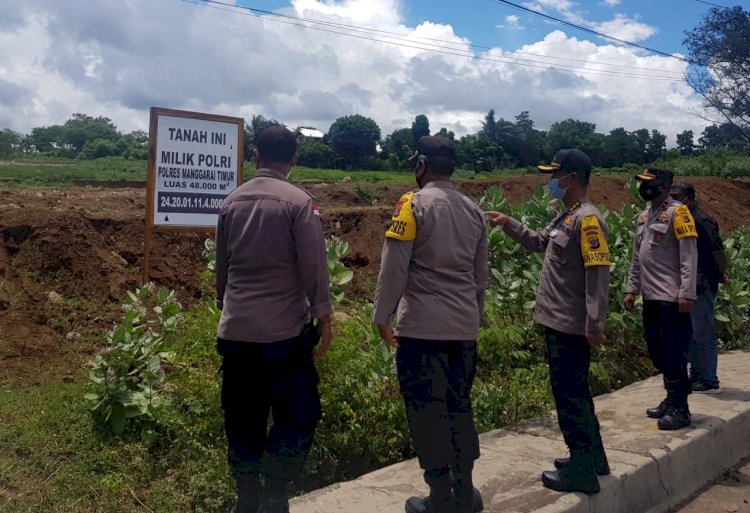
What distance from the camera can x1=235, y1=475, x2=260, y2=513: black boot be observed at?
3270 mm

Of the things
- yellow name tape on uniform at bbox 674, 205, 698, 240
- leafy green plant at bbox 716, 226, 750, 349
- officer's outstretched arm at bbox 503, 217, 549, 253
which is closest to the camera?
officer's outstretched arm at bbox 503, 217, 549, 253

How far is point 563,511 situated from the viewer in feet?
11.7

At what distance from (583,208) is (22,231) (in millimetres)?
6049

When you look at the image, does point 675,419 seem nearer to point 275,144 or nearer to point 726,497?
point 726,497

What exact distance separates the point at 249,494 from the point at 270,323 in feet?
2.54

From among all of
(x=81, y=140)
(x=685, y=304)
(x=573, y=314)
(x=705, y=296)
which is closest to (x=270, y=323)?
(x=573, y=314)

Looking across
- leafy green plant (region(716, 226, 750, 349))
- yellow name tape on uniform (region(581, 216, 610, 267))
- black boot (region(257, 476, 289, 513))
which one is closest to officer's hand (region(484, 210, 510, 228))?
yellow name tape on uniform (region(581, 216, 610, 267))

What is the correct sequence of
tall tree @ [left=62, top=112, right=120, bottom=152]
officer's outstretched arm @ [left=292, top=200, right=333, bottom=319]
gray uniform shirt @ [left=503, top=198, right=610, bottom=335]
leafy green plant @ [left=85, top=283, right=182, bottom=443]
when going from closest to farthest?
officer's outstretched arm @ [left=292, top=200, right=333, bottom=319], gray uniform shirt @ [left=503, top=198, right=610, bottom=335], leafy green plant @ [left=85, top=283, right=182, bottom=443], tall tree @ [left=62, top=112, right=120, bottom=152]

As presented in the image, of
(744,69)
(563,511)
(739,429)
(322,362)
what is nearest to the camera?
(563,511)

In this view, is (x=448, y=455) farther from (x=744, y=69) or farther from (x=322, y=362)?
(x=744, y=69)

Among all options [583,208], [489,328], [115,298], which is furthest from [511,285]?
[115,298]

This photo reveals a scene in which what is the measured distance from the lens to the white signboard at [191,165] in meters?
5.34

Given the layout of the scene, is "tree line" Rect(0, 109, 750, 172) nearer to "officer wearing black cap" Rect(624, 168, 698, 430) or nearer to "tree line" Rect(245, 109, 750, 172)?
"tree line" Rect(245, 109, 750, 172)

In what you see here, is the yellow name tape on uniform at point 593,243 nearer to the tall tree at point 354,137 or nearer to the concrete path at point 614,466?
the concrete path at point 614,466
